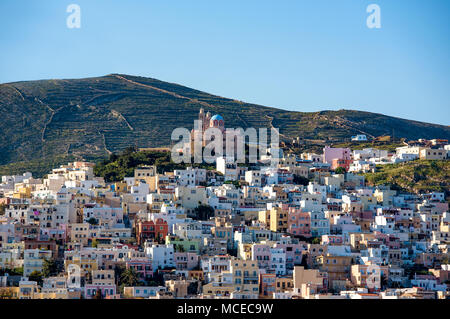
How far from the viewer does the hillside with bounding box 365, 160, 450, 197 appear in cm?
6141

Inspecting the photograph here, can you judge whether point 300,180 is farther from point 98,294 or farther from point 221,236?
point 98,294

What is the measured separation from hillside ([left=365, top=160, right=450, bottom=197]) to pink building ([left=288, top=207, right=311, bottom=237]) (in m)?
13.0

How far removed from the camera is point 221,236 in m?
47.2

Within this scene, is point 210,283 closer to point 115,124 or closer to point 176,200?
point 176,200

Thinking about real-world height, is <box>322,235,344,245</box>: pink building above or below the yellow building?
below

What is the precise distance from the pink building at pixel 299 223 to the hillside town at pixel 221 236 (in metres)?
0.05

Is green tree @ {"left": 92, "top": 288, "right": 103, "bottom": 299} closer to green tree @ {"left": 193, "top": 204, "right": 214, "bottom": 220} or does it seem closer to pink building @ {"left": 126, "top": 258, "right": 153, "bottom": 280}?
pink building @ {"left": 126, "top": 258, "right": 153, "bottom": 280}

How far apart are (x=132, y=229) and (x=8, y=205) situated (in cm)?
600

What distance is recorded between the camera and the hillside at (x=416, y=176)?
61406 mm

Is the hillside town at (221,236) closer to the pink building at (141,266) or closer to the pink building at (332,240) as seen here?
the pink building at (141,266)

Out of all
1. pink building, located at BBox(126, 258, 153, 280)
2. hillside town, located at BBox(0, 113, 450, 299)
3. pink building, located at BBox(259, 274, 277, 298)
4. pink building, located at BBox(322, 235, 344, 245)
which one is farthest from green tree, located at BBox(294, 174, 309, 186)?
pink building, located at BBox(126, 258, 153, 280)

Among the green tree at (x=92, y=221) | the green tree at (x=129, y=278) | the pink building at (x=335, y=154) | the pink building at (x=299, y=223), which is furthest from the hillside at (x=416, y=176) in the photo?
the green tree at (x=129, y=278)

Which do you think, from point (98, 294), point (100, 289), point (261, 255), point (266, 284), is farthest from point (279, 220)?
point (98, 294)
